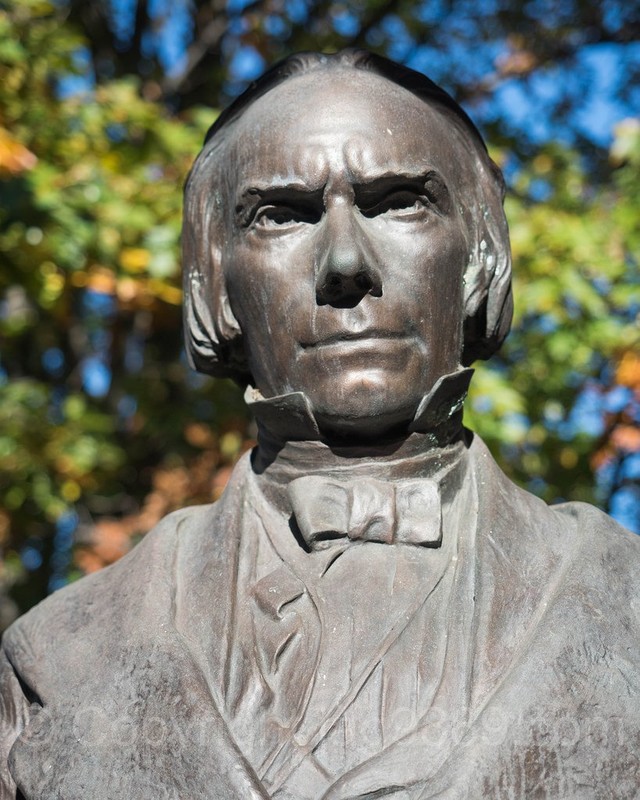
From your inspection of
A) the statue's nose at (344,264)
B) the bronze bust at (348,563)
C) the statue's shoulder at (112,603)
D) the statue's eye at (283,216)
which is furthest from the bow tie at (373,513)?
the statue's eye at (283,216)

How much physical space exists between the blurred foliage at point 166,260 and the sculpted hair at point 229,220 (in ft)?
9.10

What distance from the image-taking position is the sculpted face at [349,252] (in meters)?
2.73

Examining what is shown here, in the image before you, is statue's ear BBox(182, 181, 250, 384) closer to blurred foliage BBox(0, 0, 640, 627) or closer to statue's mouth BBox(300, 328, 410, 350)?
statue's mouth BBox(300, 328, 410, 350)

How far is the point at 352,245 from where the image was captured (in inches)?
106

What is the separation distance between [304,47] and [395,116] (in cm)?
543

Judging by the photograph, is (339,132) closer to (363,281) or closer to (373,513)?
(363,281)

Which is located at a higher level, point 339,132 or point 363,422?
point 339,132

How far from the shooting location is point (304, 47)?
8.07 meters

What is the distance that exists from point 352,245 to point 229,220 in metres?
0.41

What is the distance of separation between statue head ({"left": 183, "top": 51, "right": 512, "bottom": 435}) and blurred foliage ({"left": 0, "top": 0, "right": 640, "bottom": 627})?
289 centimetres

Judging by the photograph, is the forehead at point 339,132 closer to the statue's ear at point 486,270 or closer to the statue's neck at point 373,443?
the statue's ear at point 486,270

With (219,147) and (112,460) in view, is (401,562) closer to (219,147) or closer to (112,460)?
(219,147)

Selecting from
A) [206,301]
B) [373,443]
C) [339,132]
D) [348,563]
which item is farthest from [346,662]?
[339,132]

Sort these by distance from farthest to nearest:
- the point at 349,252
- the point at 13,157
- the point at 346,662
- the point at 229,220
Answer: the point at 13,157
the point at 229,220
the point at 349,252
the point at 346,662
